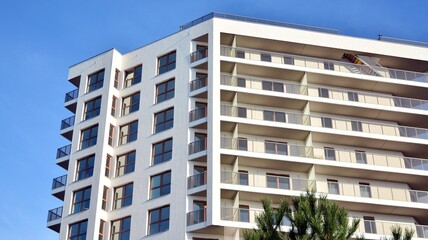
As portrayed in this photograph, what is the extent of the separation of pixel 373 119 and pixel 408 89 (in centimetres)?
456

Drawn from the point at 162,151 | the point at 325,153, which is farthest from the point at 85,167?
the point at 325,153

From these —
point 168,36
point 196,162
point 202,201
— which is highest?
point 168,36

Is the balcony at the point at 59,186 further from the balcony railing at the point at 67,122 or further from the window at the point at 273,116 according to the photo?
the window at the point at 273,116

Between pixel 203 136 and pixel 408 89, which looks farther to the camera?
pixel 408 89

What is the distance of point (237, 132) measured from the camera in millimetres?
51094

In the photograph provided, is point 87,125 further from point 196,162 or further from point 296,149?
point 296,149

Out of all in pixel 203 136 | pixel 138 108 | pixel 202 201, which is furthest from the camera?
pixel 138 108

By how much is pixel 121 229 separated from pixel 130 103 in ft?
39.3

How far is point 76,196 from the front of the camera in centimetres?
5334

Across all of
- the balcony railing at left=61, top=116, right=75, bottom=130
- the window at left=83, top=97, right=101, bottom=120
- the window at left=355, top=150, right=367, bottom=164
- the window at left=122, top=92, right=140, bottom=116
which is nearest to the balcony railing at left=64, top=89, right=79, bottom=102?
the balcony railing at left=61, top=116, right=75, bottom=130

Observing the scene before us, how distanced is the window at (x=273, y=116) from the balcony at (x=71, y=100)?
60.1 feet

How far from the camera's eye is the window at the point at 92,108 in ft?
187

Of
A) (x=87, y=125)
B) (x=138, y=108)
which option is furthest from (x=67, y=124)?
(x=138, y=108)

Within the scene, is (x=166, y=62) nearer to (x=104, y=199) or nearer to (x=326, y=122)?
(x=104, y=199)
